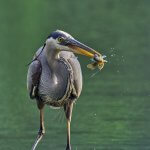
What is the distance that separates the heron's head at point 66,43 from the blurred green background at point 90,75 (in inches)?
79.7

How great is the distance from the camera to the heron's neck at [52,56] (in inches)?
440

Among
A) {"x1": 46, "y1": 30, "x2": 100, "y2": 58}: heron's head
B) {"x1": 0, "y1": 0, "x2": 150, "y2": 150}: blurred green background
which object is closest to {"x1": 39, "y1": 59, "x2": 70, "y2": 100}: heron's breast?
{"x1": 46, "y1": 30, "x2": 100, "y2": 58}: heron's head

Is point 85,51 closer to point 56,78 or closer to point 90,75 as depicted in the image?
point 56,78

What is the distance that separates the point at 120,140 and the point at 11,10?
16770 mm

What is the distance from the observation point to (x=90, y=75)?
1880 cm

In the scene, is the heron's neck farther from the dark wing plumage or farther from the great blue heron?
the dark wing plumage

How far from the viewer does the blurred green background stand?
13344 mm

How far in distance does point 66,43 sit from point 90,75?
7991 millimetres

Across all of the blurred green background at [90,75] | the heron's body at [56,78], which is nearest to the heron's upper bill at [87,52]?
the heron's body at [56,78]

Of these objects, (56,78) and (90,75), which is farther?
(90,75)

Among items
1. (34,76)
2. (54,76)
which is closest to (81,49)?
(54,76)

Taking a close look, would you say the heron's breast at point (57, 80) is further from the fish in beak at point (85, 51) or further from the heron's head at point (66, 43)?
the fish in beak at point (85, 51)

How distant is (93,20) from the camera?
90.8 feet

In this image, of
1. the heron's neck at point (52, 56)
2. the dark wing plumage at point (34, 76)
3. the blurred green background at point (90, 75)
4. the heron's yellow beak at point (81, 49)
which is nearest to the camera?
the heron's yellow beak at point (81, 49)
